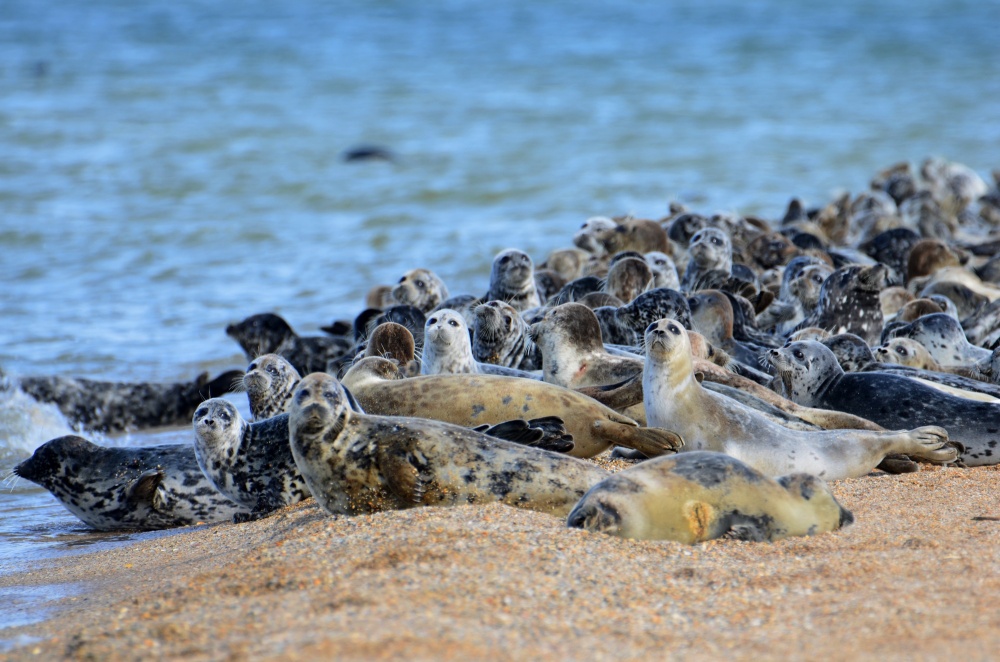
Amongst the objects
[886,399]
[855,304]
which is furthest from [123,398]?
[886,399]

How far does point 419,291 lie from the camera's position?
867 centimetres

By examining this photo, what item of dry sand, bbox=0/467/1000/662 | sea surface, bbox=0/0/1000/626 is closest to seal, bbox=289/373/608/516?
dry sand, bbox=0/467/1000/662

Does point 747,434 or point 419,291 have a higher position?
point 419,291

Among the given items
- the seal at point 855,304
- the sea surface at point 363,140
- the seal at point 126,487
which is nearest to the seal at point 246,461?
the seal at point 126,487

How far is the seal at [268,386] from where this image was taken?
6246mm

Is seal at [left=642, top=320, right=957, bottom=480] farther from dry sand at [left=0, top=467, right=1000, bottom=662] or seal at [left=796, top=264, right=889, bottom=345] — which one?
seal at [left=796, top=264, right=889, bottom=345]

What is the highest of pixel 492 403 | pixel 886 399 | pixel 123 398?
pixel 492 403

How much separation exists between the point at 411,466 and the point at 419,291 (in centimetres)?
432

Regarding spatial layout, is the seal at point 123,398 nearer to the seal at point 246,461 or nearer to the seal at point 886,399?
the seal at point 246,461

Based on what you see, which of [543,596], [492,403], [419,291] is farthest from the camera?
[419,291]

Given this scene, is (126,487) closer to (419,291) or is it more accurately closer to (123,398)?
(123,398)

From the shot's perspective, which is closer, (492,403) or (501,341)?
(492,403)

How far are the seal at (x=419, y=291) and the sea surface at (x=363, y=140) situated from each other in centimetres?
173

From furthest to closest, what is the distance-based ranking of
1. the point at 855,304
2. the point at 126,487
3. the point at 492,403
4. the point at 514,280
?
1. the point at 514,280
2. the point at 855,304
3. the point at 126,487
4. the point at 492,403
